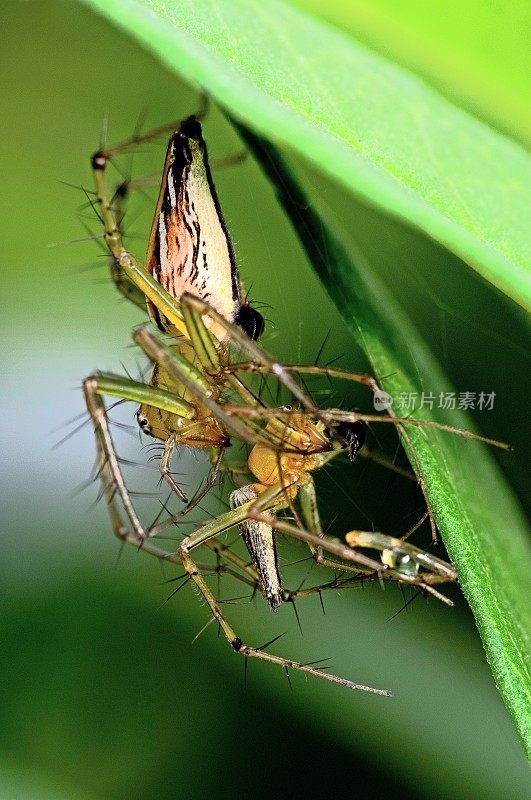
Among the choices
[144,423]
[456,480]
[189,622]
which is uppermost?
[144,423]

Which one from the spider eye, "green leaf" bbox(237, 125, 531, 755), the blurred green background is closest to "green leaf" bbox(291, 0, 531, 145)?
"green leaf" bbox(237, 125, 531, 755)

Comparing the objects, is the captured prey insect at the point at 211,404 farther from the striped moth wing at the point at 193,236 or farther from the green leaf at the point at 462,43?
the green leaf at the point at 462,43

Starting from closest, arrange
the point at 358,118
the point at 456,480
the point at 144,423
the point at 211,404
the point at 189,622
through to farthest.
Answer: the point at 358,118
the point at 456,480
the point at 211,404
the point at 144,423
the point at 189,622

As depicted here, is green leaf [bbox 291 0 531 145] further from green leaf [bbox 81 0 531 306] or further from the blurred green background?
the blurred green background

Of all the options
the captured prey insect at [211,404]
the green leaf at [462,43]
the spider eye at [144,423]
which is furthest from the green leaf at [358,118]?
the spider eye at [144,423]

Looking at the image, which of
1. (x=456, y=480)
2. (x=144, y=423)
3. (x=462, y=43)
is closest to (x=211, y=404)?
(x=144, y=423)

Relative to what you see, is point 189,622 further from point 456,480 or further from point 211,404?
point 456,480

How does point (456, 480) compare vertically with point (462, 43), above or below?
below

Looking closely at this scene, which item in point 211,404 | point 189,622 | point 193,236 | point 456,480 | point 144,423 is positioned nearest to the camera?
point 456,480
